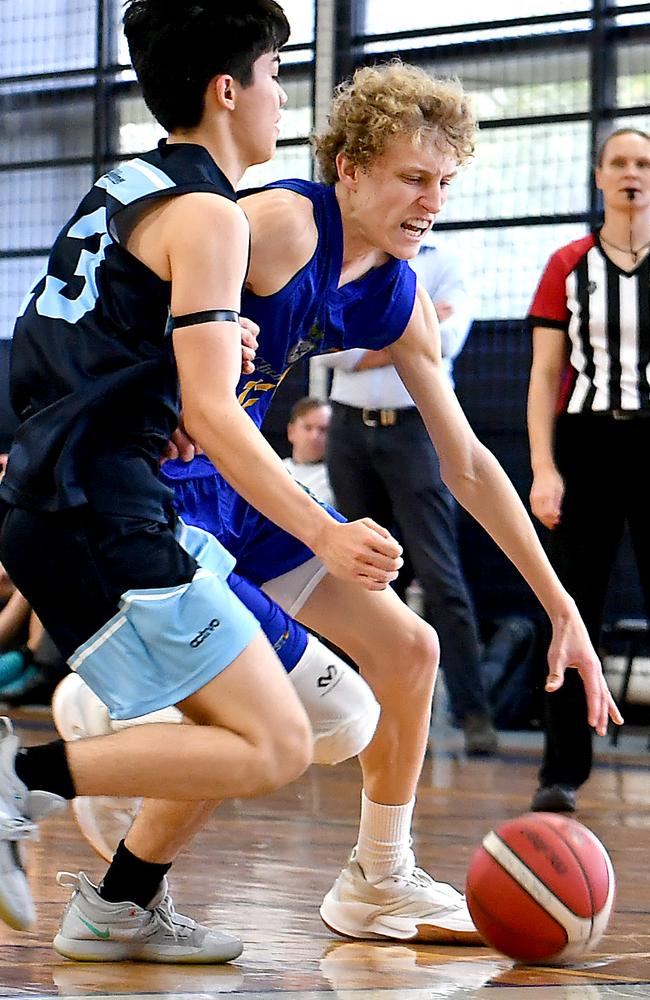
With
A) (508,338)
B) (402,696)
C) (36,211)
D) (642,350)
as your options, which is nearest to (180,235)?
(402,696)

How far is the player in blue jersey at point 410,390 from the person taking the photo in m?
2.49

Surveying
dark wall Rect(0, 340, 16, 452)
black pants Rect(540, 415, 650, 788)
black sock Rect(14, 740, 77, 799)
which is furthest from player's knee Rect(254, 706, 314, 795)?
dark wall Rect(0, 340, 16, 452)

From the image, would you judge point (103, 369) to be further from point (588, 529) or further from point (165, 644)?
point (588, 529)

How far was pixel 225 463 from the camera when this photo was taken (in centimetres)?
210

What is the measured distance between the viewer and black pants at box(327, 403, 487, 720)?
5.44 metres

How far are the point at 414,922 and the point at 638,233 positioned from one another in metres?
2.41

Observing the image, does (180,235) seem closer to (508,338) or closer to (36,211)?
(508,338)

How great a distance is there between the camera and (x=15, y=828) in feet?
6.72

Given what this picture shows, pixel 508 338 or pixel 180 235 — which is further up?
pixel 508 338

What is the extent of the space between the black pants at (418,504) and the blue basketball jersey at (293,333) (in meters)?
2.75

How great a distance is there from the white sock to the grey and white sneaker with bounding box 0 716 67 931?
2.54 feet

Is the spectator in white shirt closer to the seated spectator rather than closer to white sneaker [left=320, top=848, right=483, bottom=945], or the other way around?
the seated spectator

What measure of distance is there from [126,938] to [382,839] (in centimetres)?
53

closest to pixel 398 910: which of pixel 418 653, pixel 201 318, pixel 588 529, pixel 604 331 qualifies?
pixel 418 653
